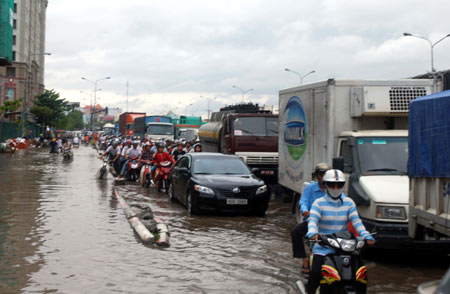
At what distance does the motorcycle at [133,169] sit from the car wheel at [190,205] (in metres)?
9.42

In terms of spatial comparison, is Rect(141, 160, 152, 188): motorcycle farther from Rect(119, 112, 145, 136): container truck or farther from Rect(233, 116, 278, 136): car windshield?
Rect(119, 112, 145, 136): container truck

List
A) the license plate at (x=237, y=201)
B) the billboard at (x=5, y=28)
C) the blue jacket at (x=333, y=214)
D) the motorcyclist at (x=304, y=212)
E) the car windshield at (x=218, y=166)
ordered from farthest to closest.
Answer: the billboard at (x=5, y=28) → the car windshield at (x=218, y=166) → the license plate at (x=237, y=201) → the motorcyclist at (x=304, y=212) → the blue jacket at (x=333, y=214)

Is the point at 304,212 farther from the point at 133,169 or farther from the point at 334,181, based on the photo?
the point at 133,169

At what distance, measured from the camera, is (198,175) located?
14656 millimetres

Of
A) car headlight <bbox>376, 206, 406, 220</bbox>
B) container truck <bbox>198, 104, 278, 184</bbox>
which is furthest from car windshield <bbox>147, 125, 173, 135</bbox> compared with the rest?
car headlight <bbox>376, 206, 406, 220</bbox>

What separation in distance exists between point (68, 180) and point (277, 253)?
48.8 ft

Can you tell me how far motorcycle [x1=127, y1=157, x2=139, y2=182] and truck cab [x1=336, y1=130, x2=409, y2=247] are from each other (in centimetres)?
1411

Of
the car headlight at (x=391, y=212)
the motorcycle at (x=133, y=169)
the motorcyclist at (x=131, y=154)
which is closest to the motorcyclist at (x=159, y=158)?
the motorcycle at (x=133, y=169)

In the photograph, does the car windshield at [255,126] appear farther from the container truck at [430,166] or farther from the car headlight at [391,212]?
the container truck at [430,166]

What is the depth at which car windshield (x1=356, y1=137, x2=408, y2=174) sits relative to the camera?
9.98 m

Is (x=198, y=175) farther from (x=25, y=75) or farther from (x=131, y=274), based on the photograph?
(x=25, y=75)

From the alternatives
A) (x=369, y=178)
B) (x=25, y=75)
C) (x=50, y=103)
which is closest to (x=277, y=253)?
(x=369, y=178)

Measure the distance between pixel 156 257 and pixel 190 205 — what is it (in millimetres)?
5168

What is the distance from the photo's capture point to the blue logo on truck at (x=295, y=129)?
1243 centimetres
